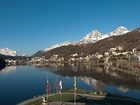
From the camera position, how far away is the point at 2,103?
93938mm

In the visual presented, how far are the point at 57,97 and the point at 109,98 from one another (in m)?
15.6

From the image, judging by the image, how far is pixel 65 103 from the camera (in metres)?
78.1

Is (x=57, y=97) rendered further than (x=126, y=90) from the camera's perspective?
No

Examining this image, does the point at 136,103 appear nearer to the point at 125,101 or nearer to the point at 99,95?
the point at 125,101

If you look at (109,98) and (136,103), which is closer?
(136,103)

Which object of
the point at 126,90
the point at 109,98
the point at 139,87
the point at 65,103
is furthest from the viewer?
the point at 139,87

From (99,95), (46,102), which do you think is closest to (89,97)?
(99,95)

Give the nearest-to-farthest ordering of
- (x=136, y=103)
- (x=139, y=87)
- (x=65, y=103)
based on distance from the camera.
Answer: (x=65, y=103) < (x=136, y=103) < (x=139, y=87)

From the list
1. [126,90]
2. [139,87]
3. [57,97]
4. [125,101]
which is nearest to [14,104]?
[57,97]

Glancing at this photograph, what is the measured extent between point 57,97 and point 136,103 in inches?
919

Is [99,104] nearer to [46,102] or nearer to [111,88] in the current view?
[46,102]

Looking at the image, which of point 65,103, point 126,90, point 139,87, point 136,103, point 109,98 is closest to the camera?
point 65,103

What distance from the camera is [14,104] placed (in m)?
90.5

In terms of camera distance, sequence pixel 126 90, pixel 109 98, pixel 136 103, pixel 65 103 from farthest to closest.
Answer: pixel 126 90 → pixel 109 98 → pixel 136 103 → pixel 65 103
